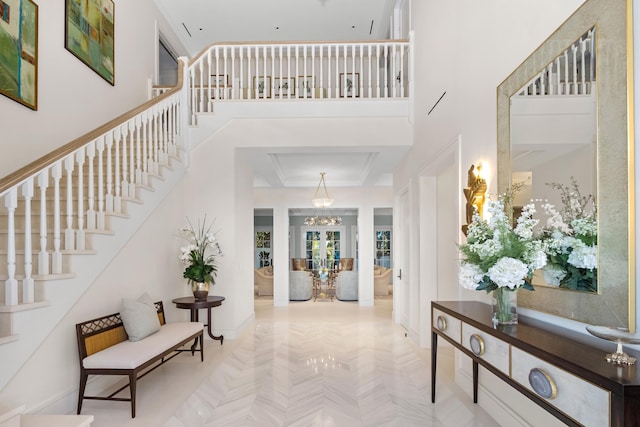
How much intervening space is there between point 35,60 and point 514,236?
4.74 meters

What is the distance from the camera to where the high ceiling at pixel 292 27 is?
748 centimetres

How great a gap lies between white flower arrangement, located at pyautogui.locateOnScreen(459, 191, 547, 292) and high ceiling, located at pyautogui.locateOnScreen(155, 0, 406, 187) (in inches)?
161

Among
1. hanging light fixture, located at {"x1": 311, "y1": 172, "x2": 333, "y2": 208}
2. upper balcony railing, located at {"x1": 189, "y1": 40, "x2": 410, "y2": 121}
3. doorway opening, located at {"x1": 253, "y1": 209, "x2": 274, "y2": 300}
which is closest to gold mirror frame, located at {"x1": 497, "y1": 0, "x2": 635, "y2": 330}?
upper balcony railing, located at {"x1": 189, "y1": 40, "x2": 410, "y2": 121}

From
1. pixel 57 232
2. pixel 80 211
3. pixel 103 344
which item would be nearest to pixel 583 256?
pixel 57 232

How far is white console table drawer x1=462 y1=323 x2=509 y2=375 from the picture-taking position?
2186 mm

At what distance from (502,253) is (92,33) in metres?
5.61

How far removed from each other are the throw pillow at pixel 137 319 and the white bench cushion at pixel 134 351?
7 cm

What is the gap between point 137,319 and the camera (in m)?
3.88

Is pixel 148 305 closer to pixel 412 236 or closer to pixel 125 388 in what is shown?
pixel 125 388

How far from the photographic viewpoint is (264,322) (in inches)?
290

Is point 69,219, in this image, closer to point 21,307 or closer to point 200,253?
point 21,307

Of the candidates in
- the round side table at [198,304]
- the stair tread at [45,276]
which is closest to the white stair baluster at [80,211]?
the stair tread at [45,276]

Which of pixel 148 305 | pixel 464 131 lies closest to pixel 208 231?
pixel 148 305

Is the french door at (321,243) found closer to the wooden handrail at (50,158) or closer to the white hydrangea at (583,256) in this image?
the wooden handrail at (50,158)
